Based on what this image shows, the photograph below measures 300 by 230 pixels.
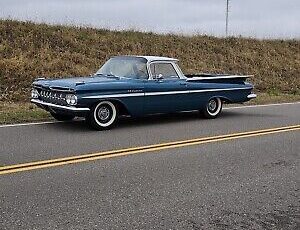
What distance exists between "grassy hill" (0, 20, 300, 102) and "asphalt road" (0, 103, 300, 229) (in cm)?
739

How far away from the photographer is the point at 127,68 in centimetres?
1113

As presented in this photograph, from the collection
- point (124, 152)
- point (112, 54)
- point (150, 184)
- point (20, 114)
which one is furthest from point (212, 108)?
point (112, 54)

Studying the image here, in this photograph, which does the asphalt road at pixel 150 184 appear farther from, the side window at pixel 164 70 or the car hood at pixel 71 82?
the side window at pixel 164 70

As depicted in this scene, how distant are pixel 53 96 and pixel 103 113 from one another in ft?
3.45

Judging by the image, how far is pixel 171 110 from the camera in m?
11.4

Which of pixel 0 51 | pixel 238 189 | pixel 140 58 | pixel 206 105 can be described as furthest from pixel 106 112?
pixel 0 51

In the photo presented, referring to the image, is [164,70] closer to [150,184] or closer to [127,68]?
[127,68]

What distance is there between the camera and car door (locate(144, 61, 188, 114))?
1091cm

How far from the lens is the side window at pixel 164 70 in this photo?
36.7 feet

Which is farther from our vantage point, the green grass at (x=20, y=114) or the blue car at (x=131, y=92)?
the green grass at (x=20, y=114)

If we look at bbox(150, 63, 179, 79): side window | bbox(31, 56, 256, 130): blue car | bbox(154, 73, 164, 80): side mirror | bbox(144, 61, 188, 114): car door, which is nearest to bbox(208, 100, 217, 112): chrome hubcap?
bbox(31, 56, 256, 130): blue car

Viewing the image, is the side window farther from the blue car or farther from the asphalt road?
the asphalt road

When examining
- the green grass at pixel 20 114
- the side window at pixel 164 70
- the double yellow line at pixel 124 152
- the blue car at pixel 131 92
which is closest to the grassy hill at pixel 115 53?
the green grass at pixel 20 114

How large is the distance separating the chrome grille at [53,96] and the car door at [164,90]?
1841 mm
